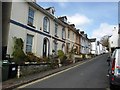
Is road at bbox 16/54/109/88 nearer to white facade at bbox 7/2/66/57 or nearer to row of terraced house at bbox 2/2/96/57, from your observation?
row of terraced house at bbox 2/2/96/57

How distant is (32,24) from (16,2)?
389 cm

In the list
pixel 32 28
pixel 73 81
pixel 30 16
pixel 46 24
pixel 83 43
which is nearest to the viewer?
pixel 73 81

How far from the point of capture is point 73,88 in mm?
11500

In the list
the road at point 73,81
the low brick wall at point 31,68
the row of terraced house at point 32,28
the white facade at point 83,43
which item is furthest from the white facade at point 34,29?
the white facade at point 83,43

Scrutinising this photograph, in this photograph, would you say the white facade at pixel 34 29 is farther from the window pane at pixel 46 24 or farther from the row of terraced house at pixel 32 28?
the window pane at pixel 46 24

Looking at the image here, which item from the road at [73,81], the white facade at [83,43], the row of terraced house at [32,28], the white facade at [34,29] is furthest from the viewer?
the white facade at [83,43]

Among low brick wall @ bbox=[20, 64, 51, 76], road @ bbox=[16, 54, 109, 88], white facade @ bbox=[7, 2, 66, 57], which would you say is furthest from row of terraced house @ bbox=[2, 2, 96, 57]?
road @ bbox=[16, 54, 109, 88]

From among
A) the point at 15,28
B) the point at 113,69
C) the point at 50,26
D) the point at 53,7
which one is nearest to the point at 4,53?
the point at 15,28

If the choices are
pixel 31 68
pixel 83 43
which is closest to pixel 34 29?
pixel 31 68

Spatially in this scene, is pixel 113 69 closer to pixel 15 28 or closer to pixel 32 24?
pixel 15 28

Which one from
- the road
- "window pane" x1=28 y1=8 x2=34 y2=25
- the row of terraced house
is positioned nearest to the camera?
the road

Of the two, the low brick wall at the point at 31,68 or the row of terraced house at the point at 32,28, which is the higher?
the row of terraced house at the point at 32,28

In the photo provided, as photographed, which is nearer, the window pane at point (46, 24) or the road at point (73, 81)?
the road at point (73, 81)

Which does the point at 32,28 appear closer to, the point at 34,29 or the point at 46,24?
the point at 34,29
